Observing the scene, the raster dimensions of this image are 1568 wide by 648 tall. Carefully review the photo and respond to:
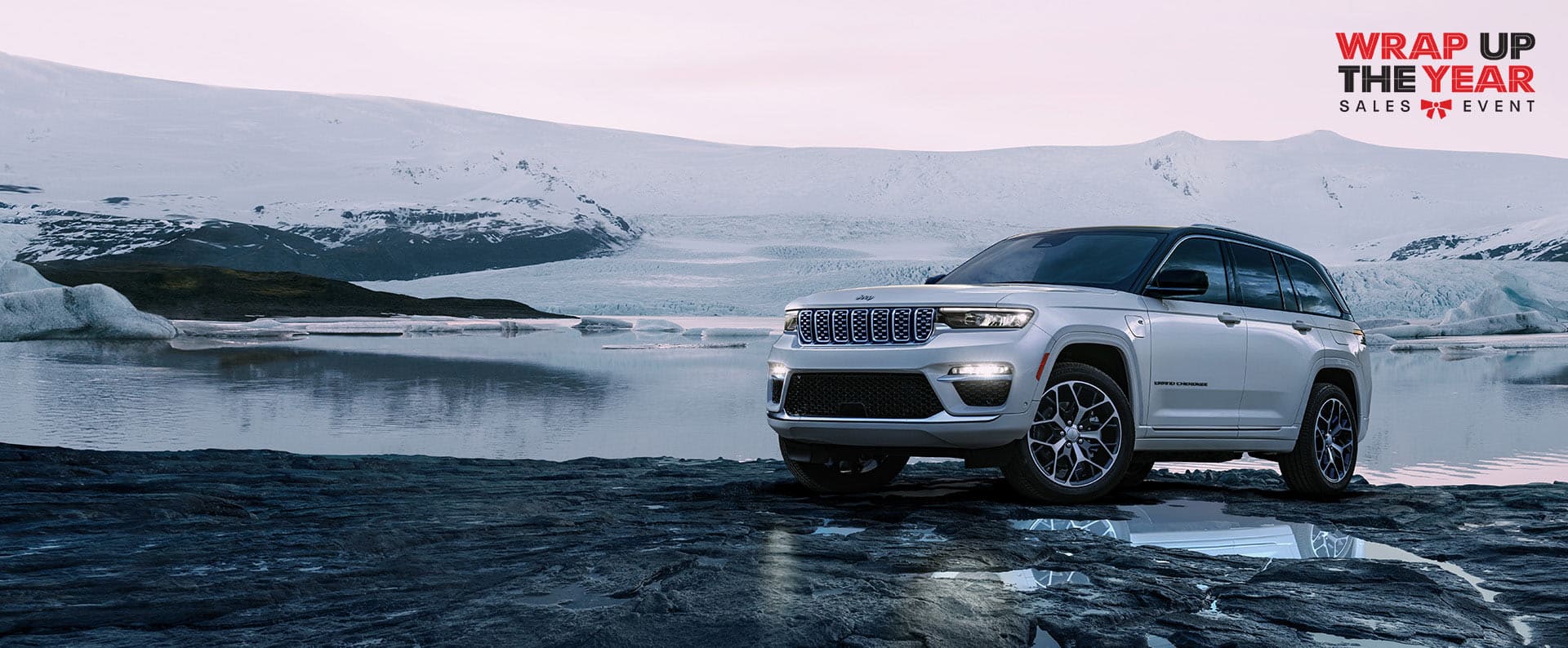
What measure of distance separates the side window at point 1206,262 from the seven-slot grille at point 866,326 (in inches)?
71.9

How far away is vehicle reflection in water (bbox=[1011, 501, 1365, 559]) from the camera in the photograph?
5930mm

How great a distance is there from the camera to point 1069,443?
7.07 m

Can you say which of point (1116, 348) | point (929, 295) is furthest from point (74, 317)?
point (1116, 348)

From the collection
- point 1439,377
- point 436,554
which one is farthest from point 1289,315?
point 1439,377

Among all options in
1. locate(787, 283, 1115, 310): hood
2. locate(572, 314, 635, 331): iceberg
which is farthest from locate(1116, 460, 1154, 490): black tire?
locate(572, 314, 635, 331): iceberg

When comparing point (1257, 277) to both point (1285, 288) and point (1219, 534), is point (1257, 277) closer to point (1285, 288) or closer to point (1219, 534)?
point (1285, 288)

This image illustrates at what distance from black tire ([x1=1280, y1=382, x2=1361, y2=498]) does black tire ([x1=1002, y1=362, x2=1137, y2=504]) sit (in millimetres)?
1833

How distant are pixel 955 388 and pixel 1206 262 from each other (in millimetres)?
2307

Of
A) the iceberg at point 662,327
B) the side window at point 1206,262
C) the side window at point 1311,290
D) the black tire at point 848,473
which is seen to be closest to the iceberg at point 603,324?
the iceberg at point 662,327

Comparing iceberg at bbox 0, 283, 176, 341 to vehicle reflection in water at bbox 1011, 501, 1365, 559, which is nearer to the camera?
vehicle reflection in water at bbox 1011, 501, 1365, 559

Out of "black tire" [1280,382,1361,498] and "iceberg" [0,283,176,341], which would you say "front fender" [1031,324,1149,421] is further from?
"iceberg" [0,283,176,341]

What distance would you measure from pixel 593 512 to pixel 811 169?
90091 millimetres

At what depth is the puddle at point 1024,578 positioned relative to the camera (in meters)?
4.88

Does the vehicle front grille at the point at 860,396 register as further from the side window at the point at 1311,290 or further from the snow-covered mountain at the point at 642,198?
the snow-covered mountain at the point at 642,198
